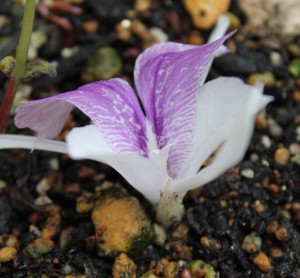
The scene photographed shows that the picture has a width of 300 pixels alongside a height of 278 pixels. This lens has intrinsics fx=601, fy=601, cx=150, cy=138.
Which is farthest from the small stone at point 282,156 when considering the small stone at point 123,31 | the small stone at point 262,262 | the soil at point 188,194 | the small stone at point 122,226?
the small stone at point 123,31

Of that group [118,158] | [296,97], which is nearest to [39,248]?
[118,158]

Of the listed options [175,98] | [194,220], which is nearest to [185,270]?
[194,220]

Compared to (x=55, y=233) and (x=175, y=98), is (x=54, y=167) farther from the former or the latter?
(x=175, y=98)

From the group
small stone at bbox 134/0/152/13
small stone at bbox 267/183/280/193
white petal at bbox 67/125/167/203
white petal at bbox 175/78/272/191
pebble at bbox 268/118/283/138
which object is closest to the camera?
white petal at bbox 67/125/167/203

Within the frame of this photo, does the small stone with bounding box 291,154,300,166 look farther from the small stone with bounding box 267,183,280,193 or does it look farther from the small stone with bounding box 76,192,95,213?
the small stone with bounding box 76,192,95,213

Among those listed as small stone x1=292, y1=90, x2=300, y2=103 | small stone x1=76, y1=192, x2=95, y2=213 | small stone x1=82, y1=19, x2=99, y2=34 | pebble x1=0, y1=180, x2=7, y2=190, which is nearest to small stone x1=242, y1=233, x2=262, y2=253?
small stone x1=76, y1=192, x2=95, y2=213

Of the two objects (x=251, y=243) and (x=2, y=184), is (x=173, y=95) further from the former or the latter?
(x=2, y=184)
